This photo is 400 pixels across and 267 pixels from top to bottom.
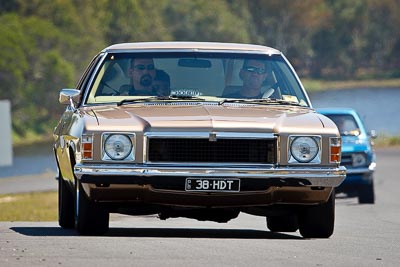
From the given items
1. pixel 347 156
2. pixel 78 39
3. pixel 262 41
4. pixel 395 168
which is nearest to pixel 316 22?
pixel 262 41

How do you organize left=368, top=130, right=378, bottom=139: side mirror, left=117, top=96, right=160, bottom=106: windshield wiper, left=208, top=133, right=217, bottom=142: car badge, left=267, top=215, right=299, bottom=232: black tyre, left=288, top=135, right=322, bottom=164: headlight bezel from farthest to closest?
left=368, top=130, right=378, bottom=139: side mirror
left=267, top=215, right=299, bottom=232: black tyre
left=117, top=96, right=160, bottom=106: windshield wiper
left=288, top=135, right=322, bottom=164: headlight bezel
left=208, top=133, right=217, bottom=142: car badge

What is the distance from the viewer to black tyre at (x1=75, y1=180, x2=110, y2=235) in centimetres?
1034

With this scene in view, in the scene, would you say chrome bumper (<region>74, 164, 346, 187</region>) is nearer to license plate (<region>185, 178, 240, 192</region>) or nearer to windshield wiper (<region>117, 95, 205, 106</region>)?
license plate (<region>185, 178, 240, 192</region>)

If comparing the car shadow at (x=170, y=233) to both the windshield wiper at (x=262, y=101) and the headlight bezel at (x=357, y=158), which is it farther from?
the headlight bezel at (x=357, y=158)

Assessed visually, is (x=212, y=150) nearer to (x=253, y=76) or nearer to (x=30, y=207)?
(x=253, y=76)

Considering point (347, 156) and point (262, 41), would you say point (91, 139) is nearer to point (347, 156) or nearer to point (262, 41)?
point (347, 156)

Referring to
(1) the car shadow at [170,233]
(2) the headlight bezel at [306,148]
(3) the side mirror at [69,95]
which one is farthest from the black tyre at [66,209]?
(2) the headlight bezel at [306,148]

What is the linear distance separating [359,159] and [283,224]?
1024 cm

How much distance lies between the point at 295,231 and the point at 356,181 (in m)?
10.1

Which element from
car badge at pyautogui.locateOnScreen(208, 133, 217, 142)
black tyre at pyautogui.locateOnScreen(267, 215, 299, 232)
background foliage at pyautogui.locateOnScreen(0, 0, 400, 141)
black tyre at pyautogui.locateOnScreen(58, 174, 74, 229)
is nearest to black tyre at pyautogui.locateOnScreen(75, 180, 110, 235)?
car badge at pyautogui.locateOnScreen(208, 133, 217, 142)

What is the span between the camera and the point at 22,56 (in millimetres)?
81438

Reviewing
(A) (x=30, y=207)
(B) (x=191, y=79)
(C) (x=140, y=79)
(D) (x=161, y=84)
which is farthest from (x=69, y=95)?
(A) (x=30, y=207)

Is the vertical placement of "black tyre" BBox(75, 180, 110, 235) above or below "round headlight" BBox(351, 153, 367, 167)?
above

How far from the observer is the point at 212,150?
9.91 metres
